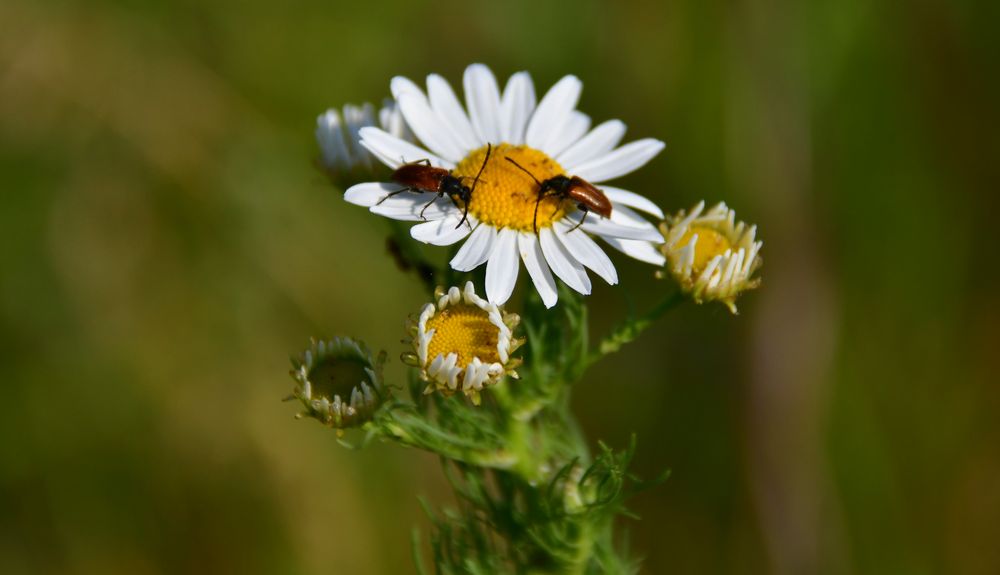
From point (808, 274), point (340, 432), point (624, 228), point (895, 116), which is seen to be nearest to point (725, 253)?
point (624, 228)

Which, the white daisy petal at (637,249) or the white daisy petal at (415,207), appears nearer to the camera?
the white daisy petal at (415,207)

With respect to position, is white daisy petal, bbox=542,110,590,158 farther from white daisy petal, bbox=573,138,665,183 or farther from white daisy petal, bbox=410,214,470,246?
white daisy petal, bbox=410,214,470,246

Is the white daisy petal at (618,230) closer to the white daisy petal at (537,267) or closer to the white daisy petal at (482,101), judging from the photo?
the white daisy petal at (537,267)

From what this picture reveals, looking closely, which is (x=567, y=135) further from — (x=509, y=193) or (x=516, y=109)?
(x=509, y=193)

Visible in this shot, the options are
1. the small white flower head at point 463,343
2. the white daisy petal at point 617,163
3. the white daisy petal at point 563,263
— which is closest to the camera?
the small white flower head at point 463,343

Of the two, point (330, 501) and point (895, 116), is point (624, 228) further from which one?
point (895, 116)

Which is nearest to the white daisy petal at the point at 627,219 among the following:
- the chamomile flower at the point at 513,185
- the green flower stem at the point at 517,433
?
the chamomile flower at the point at 513,185
